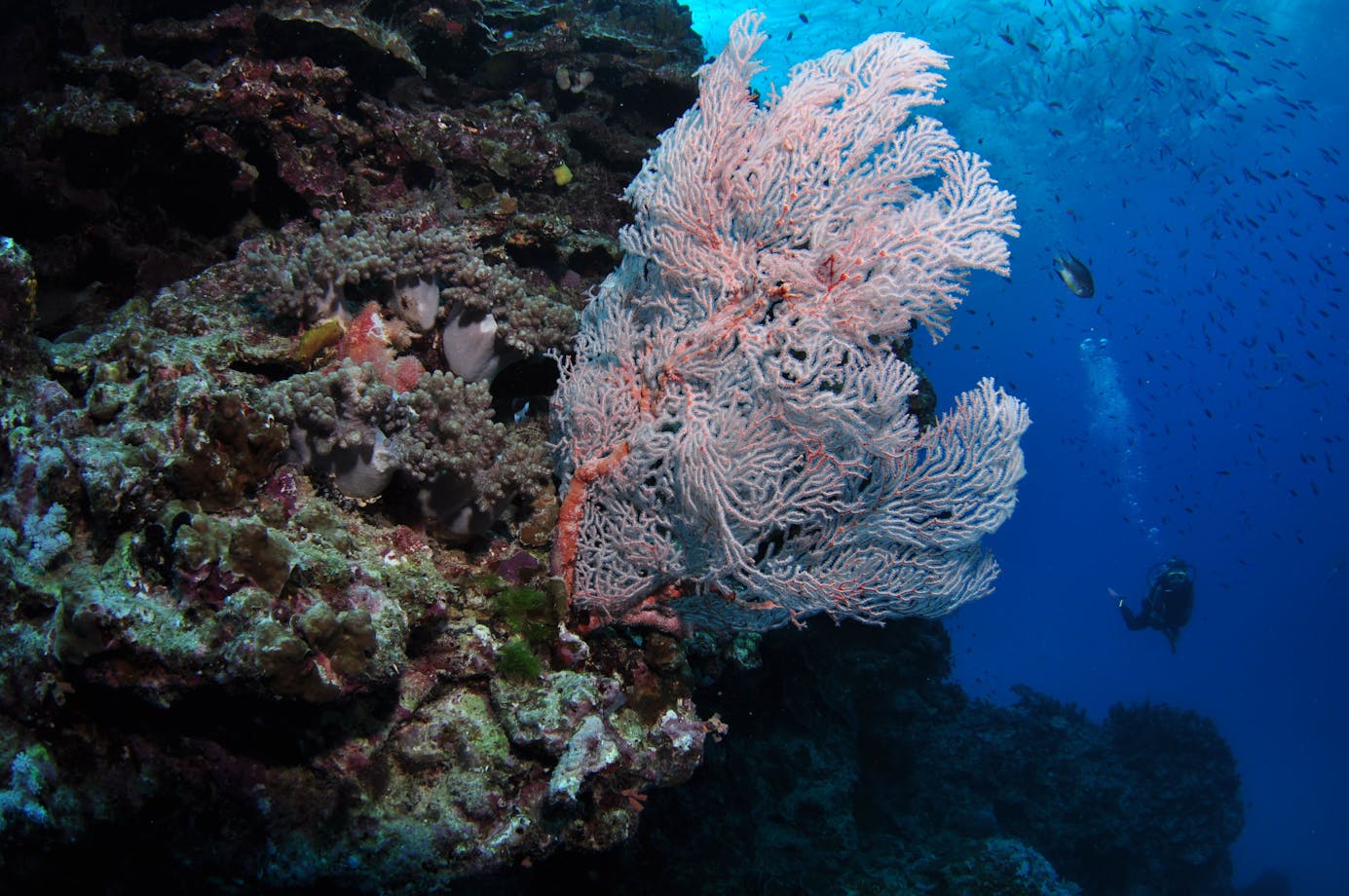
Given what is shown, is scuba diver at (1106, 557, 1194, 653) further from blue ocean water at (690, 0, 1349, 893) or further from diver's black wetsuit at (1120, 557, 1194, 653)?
blue ocean water at (690, 0, 1349, 893)

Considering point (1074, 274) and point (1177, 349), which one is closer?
point (1074, 274)

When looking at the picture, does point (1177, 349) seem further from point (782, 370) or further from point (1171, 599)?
point (782, 370)

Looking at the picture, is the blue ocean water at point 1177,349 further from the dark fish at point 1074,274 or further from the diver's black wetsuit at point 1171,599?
the dark fish at point 1074,274

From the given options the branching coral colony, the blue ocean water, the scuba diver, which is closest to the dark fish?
the branching coral colony

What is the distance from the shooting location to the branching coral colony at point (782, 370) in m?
3.99

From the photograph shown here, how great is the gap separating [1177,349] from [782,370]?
272 ft

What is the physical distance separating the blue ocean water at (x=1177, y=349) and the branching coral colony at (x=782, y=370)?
1808 cm

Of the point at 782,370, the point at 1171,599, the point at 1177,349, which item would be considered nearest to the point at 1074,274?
the point at 782,370

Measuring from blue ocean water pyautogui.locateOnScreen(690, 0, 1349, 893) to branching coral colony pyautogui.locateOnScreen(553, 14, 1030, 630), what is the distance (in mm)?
18084

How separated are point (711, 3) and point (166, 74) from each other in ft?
116

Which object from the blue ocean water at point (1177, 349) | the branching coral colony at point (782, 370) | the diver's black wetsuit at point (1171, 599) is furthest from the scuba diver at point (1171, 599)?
the branching coral colony at point (782, 370)

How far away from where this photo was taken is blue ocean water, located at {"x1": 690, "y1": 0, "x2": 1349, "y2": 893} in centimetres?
3047

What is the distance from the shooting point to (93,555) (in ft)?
9.05

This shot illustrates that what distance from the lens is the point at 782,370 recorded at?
401 centimetres
